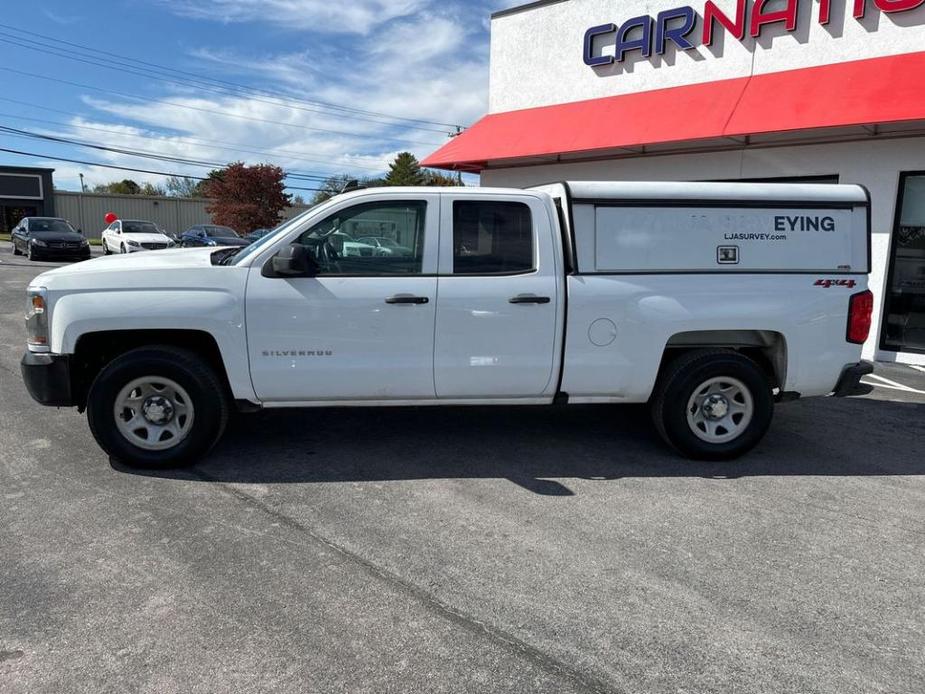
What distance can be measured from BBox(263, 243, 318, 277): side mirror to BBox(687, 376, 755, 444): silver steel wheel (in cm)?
300

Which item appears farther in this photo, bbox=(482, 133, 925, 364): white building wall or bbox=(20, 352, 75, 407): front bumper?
bbox=(482, 133, 925, 364): white building wall

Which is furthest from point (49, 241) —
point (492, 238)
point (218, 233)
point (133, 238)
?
point (492, 238)

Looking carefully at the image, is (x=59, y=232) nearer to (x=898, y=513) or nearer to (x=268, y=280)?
(x=268, y=280)

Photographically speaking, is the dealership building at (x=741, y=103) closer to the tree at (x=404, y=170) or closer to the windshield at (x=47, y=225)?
the windshield at (x=47, y=225)

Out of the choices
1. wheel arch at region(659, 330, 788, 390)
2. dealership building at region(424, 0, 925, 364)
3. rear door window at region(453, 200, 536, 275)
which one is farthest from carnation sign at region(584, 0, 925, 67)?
rear door window at region(453, 200, 536, 275)

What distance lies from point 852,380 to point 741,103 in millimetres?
6376

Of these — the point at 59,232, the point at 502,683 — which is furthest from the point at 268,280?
the point at 59,232

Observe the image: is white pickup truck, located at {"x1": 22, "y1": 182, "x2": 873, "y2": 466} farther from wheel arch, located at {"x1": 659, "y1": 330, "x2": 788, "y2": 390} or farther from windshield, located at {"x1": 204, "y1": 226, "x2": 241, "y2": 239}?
windshield, located at {"x1": 204, "y1": 226, "x2": 241, "y2": 239}

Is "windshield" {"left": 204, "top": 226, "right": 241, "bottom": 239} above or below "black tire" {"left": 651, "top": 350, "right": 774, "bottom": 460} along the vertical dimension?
above

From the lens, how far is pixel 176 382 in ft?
15.2

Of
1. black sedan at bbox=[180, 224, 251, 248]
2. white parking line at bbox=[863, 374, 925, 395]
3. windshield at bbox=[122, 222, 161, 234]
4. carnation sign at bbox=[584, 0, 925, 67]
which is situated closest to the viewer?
white parking line at bbox=[863, 374, 925, 395]

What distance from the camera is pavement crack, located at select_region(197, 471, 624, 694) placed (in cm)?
266

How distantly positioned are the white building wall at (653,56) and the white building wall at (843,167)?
3.80 ft

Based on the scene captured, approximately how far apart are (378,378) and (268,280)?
39.4 inches
